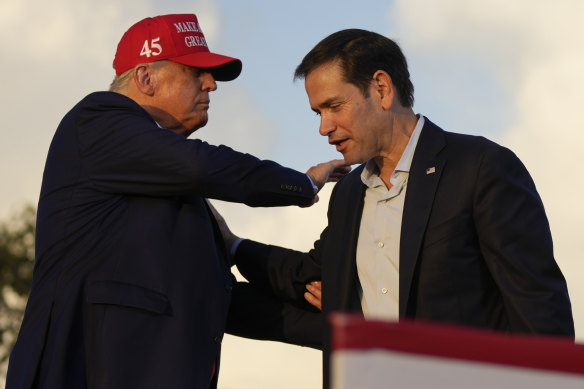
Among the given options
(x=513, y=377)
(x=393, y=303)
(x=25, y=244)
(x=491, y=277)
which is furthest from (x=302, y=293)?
(x=25, y=244)

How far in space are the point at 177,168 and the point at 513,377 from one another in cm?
268

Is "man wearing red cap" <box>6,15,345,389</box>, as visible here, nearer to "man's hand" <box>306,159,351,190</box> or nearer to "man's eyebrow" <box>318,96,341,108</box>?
"man's hand" <box>306,159,351,190</box>

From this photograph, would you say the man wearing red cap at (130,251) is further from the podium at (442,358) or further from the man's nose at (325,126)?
the podium at (442,358)

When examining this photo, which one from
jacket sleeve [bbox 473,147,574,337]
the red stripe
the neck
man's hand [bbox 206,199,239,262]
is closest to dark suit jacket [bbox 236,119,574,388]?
jacket sleeve [bbox 473,147,574,337]

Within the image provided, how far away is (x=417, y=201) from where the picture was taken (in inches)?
159

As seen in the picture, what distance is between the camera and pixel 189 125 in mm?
4641

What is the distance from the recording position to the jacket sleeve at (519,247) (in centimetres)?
368

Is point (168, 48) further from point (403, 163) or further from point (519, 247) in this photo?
point (519, 247)

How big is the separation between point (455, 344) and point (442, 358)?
0.03 metres

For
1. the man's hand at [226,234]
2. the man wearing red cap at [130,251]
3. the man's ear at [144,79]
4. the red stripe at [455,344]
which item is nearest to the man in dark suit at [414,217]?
the man wearing red cap at [130,251]

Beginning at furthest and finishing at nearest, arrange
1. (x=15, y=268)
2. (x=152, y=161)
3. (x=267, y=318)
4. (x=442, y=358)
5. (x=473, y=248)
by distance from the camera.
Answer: (x=15, y=268) → (x=267, y=318) → (x=152, y=161) → (x=473, y=248) → (x=442, y=358)

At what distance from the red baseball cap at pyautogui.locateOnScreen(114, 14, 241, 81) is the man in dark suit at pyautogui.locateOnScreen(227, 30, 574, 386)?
1.40ft

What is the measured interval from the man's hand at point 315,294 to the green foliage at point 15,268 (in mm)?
25746

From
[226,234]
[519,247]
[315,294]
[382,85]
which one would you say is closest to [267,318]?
[315,294]
